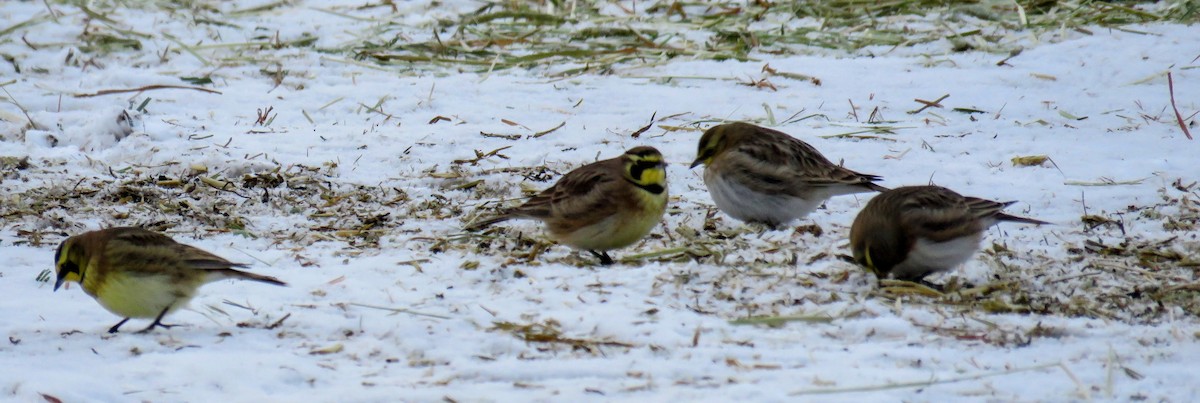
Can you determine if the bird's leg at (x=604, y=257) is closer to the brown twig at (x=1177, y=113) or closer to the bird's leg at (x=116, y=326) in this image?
the bird's leg at (x=116, y=326)

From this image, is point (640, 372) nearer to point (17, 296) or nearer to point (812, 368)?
point (812, 368)

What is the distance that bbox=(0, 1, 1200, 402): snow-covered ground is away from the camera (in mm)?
4785

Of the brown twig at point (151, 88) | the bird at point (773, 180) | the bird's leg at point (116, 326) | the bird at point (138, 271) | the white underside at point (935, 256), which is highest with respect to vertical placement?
the bird at point (138, 271)

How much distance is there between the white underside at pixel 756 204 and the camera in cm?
724

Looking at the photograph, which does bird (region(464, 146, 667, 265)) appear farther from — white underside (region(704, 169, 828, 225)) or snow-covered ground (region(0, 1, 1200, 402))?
white underside (region(704, 169, 828, 225))

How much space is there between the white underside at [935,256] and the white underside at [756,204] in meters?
1.32

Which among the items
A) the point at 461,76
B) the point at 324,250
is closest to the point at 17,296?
the point at 324,250

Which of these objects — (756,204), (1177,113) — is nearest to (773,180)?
(756,204)

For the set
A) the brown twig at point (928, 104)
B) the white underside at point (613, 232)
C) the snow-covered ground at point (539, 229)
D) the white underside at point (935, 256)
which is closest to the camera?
the snow-covered ground at point (539, 229)

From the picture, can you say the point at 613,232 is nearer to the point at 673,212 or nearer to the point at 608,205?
the point at 608,205

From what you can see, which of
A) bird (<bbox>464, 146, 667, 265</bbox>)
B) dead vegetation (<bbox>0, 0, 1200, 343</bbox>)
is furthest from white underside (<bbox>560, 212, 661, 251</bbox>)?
dead vegetation (<bbox>0, 0, 1200, 343</bbox>)

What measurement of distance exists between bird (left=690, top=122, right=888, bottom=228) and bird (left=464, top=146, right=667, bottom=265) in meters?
0.78

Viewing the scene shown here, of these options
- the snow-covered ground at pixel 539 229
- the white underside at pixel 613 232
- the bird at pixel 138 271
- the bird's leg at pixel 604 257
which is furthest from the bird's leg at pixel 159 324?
the bird's leg at pixel 604 257

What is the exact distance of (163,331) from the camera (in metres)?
5.61
